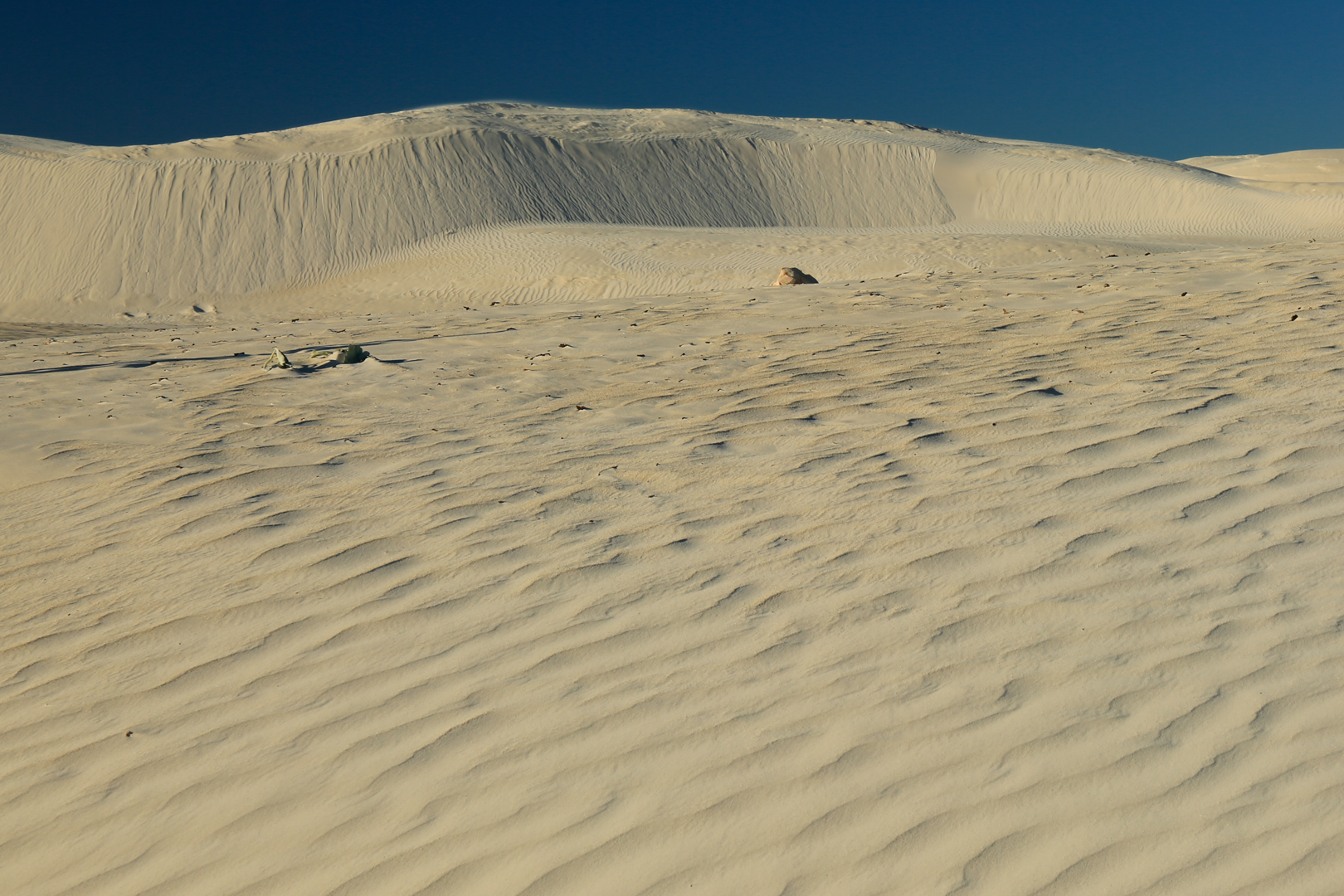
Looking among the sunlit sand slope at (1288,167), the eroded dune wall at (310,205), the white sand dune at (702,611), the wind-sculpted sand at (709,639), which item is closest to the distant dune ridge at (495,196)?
the eroded dune wall at (310,205)

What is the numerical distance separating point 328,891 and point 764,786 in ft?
3.20

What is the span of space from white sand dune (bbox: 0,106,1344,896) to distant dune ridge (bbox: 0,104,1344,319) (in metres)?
14.0

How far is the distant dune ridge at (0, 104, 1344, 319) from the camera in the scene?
26.1 meters

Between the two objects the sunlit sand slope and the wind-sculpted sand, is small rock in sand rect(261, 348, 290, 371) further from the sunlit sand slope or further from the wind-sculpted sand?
the sunlit sand slope

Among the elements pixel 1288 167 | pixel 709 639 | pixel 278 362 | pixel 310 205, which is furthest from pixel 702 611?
pixel 1288 167

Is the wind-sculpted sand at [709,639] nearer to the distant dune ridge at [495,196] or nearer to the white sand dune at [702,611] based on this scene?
the white sand dune at [702,611]

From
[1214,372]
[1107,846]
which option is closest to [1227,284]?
[1214,372]

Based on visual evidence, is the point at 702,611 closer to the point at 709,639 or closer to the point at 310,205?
the point at 709,639

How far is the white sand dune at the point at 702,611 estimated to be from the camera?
2.34 metres

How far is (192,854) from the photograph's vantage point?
2471 mm

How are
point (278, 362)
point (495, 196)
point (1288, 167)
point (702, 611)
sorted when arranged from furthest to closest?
1. point (1288, 167)
2. point (495, 196)
3. point (278, 362)
4. point (702, 611)

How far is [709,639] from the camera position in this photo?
310cm

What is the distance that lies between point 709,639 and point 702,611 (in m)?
0.16

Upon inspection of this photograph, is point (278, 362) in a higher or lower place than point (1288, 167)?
lower
